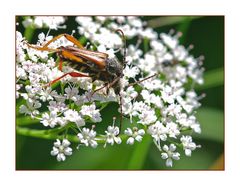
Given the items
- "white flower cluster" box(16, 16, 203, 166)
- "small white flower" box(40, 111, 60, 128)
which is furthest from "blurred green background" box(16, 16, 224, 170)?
"small white flower" box(40, 111, 60, 128)

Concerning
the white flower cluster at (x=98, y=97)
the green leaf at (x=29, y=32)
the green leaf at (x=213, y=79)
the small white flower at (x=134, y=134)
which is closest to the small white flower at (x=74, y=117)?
the white flower cluster at (x=98, y=97)

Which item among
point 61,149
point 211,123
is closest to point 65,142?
point 61,149

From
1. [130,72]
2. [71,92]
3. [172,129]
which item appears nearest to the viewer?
[71,92]

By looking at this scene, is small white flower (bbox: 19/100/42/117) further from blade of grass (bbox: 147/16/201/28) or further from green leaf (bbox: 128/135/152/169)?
blade of grass (bbox: 147/16/201/28)

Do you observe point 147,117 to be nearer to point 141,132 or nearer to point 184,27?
point 141,132

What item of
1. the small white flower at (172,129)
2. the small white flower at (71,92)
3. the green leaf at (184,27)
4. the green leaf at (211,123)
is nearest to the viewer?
the small white flower at (71,92)

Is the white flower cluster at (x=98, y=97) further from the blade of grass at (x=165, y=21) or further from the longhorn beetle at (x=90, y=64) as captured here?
the blade of grass at (x=165, y=21)
